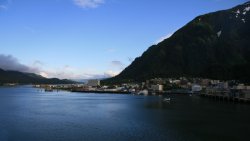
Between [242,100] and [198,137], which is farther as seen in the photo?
[242,100]

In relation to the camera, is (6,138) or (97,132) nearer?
(6,138)

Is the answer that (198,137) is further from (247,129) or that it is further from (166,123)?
(166,123)

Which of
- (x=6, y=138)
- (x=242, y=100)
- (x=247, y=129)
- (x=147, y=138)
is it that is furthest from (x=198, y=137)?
(x=242, y=100)

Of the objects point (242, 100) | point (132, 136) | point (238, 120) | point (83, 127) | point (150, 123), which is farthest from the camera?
point (242, 100)

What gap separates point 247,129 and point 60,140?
2390cm

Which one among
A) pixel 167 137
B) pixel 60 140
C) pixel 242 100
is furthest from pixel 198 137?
pixel 242 100

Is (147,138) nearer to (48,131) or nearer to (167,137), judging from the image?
(167,137)

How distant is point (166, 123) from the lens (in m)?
51.2

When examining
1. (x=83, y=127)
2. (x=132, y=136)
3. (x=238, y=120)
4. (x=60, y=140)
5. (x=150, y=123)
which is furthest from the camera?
(x=238, y=120)

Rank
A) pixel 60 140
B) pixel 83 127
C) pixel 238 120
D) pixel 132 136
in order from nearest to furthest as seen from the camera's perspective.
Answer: pixel 60 140, pixel 132 136, pixel 83 127, pixel 238 120

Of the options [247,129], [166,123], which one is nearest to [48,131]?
[166,123]

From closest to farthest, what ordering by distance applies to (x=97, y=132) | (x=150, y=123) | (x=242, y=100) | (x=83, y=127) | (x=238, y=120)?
(x=97, y=132)
(x=83, y=127)
(x=150, y=123)
(x=238, y=120)
(x=242, y=100)

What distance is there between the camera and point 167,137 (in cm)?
3881

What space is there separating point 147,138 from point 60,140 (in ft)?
30.8
